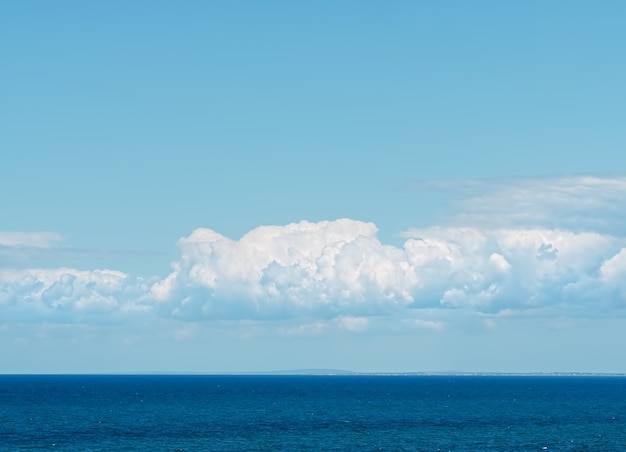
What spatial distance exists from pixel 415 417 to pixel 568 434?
135 ft

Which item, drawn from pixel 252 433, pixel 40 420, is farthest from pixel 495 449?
pixel 40 420

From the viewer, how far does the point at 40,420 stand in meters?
163

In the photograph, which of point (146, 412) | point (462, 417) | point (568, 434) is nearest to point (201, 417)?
point (146, 412)

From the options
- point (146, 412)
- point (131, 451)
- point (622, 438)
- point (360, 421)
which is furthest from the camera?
point (146, 412)

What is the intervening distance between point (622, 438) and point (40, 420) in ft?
310

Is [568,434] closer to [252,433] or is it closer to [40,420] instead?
[252,433]

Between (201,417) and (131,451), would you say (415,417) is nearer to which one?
(201,417)

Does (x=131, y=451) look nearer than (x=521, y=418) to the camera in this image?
Yes

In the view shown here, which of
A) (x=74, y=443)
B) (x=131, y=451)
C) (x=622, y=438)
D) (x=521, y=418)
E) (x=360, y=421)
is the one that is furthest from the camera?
(x=521, y=418)

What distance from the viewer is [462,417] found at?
174 meters

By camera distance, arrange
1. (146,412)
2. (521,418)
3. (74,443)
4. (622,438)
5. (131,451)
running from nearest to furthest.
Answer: (131,451)
(74,443)
(622,438)
(521,418)
(146,412)

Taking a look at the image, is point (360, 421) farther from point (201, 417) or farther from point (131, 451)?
point (131, 451)

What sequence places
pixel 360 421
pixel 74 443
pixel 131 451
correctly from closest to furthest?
pixel 131 451
pixel 74 443
pixel 360 421

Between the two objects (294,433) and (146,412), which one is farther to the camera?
(146,412)
